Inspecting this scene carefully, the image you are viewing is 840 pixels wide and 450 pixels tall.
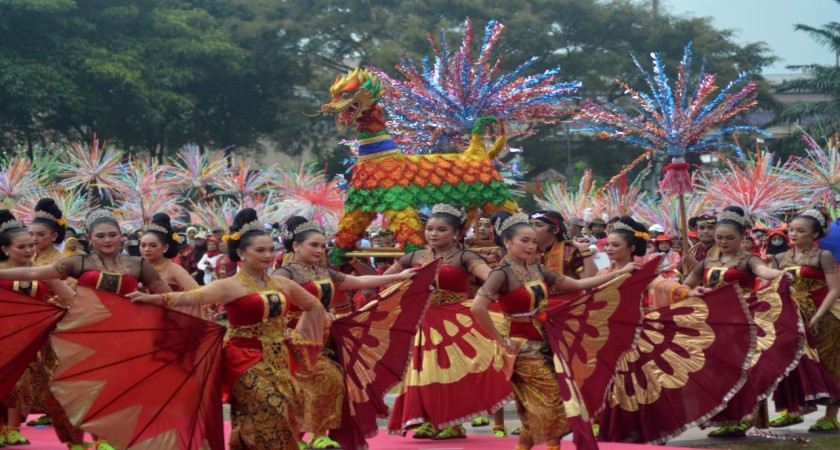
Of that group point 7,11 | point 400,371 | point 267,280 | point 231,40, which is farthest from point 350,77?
point 231,40

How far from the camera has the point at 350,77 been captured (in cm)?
1034

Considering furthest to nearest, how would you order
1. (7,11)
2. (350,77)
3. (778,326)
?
(7,11) < (350,77) < (778,326)

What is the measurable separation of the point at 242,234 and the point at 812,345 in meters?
4.12

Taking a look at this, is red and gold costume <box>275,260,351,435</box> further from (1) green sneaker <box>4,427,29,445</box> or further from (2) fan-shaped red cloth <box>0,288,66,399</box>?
(1) green sneaker <box>4,427,29,445</box>

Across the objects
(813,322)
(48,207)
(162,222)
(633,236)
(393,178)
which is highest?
(393,178)

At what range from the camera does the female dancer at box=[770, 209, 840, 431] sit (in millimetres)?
8305

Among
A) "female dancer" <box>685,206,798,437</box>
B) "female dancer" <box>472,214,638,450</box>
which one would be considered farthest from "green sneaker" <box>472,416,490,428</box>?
"female dancer" <box>472,214,638,450</box>

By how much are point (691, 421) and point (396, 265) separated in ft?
7.05

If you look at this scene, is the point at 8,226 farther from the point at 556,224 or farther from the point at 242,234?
the point at 556,224

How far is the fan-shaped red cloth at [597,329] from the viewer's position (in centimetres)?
666

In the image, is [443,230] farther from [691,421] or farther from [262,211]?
[262,211]

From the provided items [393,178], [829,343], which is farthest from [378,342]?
[829,343]

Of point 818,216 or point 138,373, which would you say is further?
point 818,216

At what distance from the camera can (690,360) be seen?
25.1 ft
